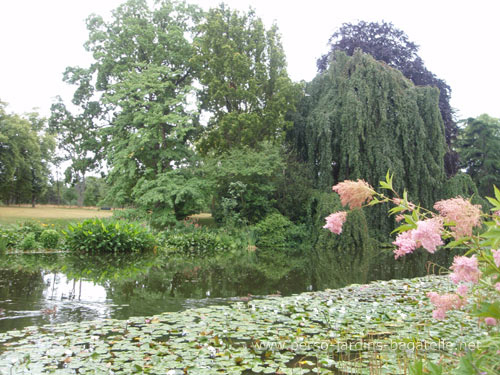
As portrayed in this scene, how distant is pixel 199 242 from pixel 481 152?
67.5ft

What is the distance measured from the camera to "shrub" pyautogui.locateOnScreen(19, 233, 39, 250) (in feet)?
36.1

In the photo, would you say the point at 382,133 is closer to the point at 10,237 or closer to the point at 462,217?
the point at 10,237

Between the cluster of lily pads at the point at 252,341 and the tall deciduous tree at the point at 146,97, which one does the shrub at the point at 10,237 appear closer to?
the tall deciduous tree at the point at 146,97

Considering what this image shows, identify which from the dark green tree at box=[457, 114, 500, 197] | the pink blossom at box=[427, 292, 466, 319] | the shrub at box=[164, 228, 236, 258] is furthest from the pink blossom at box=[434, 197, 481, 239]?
the dark green tree at box=[457, 114, 500, 197]

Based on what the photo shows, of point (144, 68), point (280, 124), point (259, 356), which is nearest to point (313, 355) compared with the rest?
point (259, 356)

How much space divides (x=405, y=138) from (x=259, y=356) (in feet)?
42.6

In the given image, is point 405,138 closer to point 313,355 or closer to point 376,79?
point 376,79

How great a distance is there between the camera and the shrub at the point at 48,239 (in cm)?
1134

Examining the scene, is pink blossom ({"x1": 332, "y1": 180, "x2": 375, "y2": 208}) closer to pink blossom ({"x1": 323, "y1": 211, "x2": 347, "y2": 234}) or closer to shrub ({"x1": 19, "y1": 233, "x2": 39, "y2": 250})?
pink blossom ({"x1": 323, "y1": 211, "x2": 347, "y2": 234})

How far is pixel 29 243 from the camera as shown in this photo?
11039 mm

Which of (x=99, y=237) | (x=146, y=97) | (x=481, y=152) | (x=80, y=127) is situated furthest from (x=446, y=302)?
(x=481, y=152)

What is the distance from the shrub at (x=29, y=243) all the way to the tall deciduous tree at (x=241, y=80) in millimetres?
8685

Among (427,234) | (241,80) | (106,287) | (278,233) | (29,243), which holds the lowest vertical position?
(106,287)

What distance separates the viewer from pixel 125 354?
10.7ft
